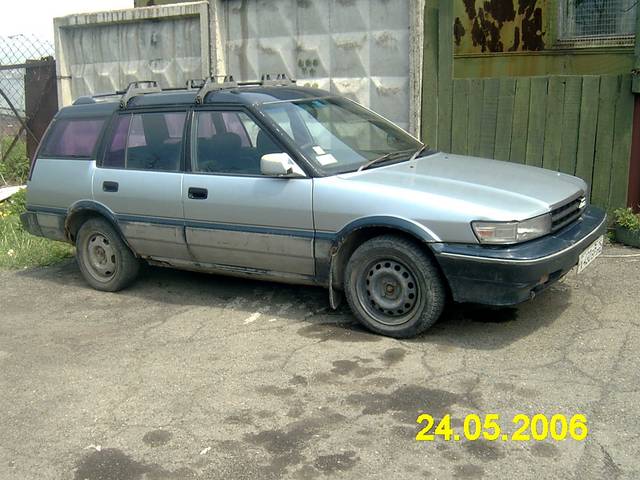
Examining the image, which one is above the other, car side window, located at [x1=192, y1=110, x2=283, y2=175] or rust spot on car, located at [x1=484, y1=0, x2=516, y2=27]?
rust spot on car, located at [x1=484, y1=0, x2=516, y2=27]

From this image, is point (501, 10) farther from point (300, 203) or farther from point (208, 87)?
point (300, 203)

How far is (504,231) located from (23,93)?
9163 millimetres

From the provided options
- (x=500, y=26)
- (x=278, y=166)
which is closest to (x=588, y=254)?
(x=278, y=166)

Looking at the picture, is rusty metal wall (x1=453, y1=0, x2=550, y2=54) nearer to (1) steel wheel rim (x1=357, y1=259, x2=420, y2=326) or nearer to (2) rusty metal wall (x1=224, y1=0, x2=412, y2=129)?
(2) rusty metal wall (x1=224, y1=0, x2=412, y2=129)

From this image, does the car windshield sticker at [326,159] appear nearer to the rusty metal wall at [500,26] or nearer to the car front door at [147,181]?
the car front door at [147,181]

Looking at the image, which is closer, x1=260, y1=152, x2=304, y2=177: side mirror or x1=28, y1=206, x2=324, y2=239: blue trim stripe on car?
x1=260, y1=152, x2=304, y2=177: side mirror

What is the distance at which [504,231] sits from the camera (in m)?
4.47

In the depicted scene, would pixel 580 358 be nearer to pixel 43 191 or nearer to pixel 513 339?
pixel 513 339

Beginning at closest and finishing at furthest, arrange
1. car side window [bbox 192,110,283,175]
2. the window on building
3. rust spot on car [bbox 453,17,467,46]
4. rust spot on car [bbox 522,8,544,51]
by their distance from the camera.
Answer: car side window [bbox 192,110,283,175], the window on building, rust spot on car [bbox 522,8,544,51], rust spot on car [bbox 453,17,467,46]

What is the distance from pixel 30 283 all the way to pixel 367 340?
12.3 ft

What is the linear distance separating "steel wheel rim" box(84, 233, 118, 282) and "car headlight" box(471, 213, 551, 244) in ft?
10.9

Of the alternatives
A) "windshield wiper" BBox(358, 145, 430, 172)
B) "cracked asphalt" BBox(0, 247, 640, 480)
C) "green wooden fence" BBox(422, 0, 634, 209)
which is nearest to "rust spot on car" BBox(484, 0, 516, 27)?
"green wooden fence" BBox(422, 0, 634, 209)

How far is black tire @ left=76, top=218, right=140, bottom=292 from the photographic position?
6.35m

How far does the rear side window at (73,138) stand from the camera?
639cm
